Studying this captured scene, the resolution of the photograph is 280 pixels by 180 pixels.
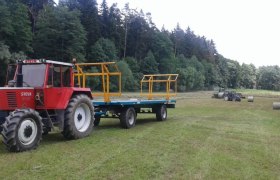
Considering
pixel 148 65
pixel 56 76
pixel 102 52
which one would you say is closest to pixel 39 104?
pixel 56 76

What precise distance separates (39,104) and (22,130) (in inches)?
57.9

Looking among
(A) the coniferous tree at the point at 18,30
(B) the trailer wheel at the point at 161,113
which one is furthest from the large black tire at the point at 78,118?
→ (A) the coniferous tree at the point at 18,30

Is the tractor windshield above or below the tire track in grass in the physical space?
above

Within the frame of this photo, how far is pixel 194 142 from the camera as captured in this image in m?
11.4

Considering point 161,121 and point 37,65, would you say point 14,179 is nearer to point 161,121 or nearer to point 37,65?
point 37,65

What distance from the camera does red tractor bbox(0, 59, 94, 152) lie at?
924 centimetres

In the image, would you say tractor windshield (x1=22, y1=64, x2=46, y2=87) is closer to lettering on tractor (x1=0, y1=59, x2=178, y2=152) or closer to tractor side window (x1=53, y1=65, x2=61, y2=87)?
lettering on tractor (x1=0, y1=59, x2=178, y2=152)

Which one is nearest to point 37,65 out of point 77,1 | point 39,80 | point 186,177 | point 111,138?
point 39,80

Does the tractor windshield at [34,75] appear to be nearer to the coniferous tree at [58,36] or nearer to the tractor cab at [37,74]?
the tractor cab at [37,74]

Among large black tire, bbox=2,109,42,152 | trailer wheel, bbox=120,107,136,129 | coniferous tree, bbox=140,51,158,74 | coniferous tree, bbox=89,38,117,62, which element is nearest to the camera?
large black tire, bbox=2,109,42,152

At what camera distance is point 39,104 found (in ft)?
34.7

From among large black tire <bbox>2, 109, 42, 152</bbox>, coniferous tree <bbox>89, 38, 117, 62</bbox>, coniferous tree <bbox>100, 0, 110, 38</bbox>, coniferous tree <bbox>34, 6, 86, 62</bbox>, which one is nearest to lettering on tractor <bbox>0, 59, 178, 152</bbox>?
large black tire <bbox>2, 109, 42, 152</bbox>

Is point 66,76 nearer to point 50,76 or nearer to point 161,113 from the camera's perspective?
point 50,76

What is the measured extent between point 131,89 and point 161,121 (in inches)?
1747
